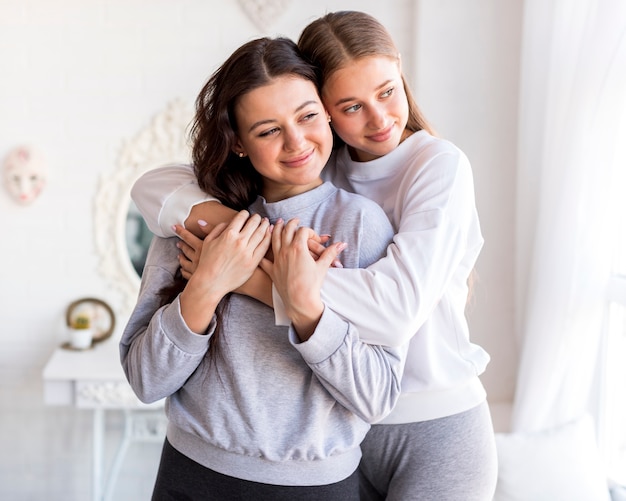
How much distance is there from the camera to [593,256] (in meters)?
2.31

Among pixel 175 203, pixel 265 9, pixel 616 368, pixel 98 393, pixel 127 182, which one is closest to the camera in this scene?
pixel 175 203

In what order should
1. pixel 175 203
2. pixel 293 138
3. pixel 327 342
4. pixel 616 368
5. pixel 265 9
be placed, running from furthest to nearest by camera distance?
pixel 265 9 < pixel 616 368 < pixel 175 203 < pixel 293 138 < pixel 327 342

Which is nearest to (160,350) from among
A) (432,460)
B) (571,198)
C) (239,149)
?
(239,149)

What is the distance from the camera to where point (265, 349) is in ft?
3.94

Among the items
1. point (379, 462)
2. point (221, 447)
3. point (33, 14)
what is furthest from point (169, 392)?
point (33, 14)

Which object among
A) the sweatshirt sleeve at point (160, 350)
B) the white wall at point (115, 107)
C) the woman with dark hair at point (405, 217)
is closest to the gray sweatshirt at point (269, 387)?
the sweatshirt sleeve at point (160, 350)

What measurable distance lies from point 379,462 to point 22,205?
2417mm

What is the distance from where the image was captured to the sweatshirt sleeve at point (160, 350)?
1.19 metres

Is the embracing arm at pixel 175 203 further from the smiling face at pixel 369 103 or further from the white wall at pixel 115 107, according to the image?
the white wall at pixel 115 107

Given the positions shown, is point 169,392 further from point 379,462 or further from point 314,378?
point 379,462

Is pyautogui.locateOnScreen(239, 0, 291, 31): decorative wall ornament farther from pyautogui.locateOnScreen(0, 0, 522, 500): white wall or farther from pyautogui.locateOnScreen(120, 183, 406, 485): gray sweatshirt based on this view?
pyautogui.locateOnScreen(120, 183, 406, 485): gray sweatshirt

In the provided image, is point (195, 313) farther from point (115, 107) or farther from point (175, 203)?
point (115, 107)

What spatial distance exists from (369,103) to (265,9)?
1992 millimetres

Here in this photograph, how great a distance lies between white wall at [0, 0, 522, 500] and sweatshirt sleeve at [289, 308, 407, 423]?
2.05 meters
